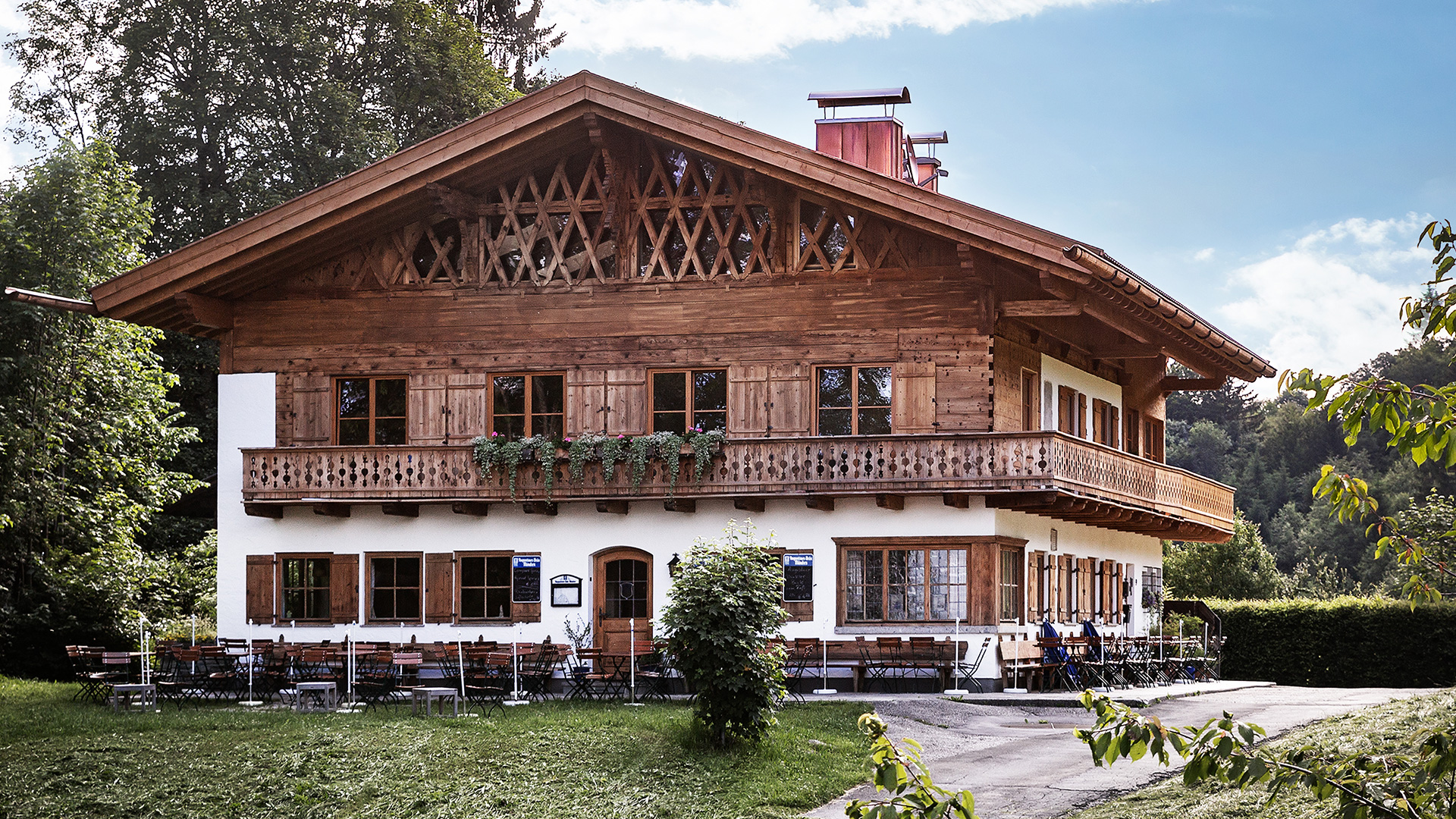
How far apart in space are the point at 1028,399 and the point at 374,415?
39.2 feet

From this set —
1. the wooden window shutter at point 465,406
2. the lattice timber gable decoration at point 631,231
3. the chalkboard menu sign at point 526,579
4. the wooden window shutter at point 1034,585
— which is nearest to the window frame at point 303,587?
the wooden window shutter at point 465,406

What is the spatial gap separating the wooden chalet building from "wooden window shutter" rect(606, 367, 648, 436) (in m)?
0.06

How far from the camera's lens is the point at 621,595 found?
28.1 m

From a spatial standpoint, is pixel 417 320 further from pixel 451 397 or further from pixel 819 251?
pixel 819 251

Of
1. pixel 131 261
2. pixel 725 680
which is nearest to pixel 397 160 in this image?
pixel 131 261

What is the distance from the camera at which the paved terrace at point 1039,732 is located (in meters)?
15.8

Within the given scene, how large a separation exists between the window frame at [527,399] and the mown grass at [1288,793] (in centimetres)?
1460

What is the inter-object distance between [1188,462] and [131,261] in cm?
5561

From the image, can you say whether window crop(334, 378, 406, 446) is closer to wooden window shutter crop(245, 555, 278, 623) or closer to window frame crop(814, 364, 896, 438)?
wooden window shutter crop(245, 555, 278, 623)

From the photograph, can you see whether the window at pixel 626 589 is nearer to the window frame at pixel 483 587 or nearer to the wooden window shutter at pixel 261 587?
the window frame at pixel 483 587

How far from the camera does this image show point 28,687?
2750cm

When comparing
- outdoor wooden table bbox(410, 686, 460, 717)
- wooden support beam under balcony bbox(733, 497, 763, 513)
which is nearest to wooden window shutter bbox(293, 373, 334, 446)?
wooden support beam under balcony bbox(733, 497, 763, 513)

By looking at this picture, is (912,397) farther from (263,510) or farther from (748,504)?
(263,510)

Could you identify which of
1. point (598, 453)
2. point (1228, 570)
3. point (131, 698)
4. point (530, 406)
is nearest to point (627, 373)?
point (598, 453)
